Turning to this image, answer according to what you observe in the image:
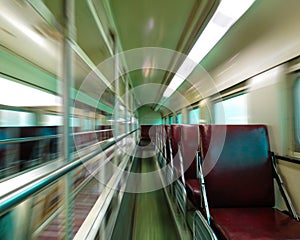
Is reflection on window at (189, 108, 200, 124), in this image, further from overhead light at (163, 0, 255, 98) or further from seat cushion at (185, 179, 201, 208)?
seat cushion at (185, 179, 201, 208)

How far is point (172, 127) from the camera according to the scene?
10.1 ft

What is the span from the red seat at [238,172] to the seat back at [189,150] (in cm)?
78

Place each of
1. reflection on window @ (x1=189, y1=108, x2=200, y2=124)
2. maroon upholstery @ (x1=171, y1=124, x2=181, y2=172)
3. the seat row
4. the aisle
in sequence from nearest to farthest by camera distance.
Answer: the seat row
the aisle
maroon upholstery @ (x1=171, y1=124, x2=181, y2=172)
reflection on window @ (x1=189, y1=108, x2=200, y2=124)

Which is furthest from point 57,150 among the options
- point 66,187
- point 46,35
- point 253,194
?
point 253,194

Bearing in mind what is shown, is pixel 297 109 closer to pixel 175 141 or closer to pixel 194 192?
pixel 194 192

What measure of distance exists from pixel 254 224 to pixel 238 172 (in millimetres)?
419

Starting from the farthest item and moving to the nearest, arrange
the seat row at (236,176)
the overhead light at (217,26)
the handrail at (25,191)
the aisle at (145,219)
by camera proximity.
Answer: the aisle at (145,219) → the overhead light at (217,26) → the seat row at (236,176) → the handrail at (25,191)

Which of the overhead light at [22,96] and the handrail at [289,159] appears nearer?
the overhead light at [22,96]

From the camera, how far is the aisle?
2.07 metres

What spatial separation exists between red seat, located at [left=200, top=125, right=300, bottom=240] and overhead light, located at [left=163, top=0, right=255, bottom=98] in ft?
3.16

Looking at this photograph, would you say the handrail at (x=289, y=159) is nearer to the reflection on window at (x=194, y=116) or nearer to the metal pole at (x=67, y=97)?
the metal pole at (x=67, y=97)

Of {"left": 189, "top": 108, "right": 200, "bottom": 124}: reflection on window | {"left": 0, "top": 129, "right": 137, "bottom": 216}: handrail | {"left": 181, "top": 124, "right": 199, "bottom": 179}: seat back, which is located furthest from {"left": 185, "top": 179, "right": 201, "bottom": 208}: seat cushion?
{"left": 189, "top": 108, "right": 200, "bottom": 124}: reflection on window

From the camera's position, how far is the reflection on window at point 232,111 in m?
2.39

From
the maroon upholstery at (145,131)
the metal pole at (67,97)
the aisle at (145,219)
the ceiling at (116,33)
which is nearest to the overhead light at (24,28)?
the ceiling at (116,33)
